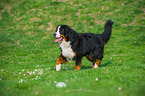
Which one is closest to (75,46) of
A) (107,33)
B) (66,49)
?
(66,49)

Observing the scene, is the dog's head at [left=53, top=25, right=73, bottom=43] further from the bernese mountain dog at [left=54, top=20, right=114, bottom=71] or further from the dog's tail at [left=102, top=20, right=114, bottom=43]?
the dog's tail at [left=102, top=20, right=114, bottom=43]

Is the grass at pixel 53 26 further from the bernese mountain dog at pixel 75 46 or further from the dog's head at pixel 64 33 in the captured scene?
the dog's head at pixel 64 33

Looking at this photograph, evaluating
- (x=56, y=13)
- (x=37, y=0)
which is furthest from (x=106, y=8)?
(x=37, y=0)

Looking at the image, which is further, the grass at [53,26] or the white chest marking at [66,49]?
the grass at [53,26]

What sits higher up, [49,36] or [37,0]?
[37,0]

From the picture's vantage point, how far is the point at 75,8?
2269 cm

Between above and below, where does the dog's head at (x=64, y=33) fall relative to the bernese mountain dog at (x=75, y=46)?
above

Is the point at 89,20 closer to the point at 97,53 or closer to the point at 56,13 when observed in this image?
the point at 56,13

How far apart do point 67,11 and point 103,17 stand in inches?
210

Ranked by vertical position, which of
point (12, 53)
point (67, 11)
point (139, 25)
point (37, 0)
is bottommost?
point (12, 53)

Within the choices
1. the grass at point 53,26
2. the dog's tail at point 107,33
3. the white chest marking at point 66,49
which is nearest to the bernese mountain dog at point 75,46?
the white chest marking at point 66,49

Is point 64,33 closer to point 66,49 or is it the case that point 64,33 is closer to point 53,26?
point 66,49

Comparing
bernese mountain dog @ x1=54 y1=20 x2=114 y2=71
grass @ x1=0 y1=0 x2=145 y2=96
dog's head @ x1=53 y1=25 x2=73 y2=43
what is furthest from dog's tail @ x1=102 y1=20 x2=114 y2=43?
grass @ x1=0 y1=0 x2=145 y2=96

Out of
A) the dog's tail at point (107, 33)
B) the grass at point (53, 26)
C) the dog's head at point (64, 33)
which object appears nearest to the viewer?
the dog's head at point (64, 33)
